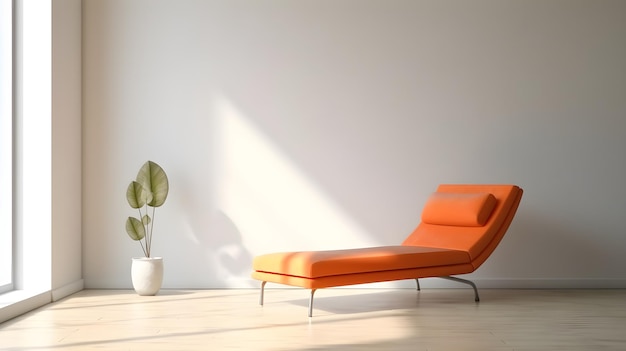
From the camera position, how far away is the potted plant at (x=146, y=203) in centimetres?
599

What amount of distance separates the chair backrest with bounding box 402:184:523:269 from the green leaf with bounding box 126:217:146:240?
7.13 feet

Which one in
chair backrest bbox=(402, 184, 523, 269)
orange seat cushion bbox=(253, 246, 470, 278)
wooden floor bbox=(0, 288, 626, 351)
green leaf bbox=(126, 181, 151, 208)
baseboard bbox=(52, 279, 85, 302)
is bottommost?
wooden floor bbox=(0, 288, 626, 351)

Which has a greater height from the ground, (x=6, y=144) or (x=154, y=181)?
(x=6, y=144)

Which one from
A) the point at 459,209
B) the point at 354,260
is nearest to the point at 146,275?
the point at 354,260

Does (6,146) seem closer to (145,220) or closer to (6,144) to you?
(6,144)

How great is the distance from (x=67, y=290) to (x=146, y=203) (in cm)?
93

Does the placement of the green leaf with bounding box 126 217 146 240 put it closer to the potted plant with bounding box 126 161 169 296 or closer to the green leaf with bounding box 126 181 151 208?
the potted plant with bounding box 126 161 169 296

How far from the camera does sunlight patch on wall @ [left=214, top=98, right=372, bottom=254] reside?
652 cm

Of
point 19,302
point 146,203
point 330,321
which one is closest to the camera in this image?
point 330,321

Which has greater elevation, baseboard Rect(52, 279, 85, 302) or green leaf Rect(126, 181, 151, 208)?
green leaf Rect(126, 181, 151, 208)

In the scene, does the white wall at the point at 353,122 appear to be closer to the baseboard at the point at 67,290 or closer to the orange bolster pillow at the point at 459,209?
the baseboard at the point at 67,290

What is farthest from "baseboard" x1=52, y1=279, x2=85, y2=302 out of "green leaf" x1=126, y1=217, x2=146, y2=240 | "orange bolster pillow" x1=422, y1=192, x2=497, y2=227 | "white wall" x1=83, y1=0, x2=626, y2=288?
"orange bolster pillow" x1=422, y1=192, x2=497, y2=227

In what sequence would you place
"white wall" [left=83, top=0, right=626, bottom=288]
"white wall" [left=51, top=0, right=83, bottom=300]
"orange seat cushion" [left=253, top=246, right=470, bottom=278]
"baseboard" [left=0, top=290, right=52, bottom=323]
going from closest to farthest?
"baseboard" [left=0, top=290, right=52, bottom=323]
"orange seat cushion" [left=253, top=246, right=470, bottom=278]
"white wall" [left=51, top=0, right=83, bottom=300]
"white wall" [left=83, top=0, right=626, bottom=288]

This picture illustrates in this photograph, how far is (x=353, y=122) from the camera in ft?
21.6
